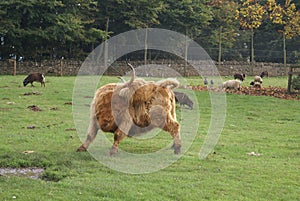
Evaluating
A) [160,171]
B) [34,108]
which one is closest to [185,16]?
[34,108]

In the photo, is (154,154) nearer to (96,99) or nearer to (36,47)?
(96,99)

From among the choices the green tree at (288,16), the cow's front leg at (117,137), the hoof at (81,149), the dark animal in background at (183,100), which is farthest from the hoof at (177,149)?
the green tree at (288,16)

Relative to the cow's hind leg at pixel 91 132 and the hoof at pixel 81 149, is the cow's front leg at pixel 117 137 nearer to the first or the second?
the cow's hind leg at pixel 91 132

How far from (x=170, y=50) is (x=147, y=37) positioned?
106 inches

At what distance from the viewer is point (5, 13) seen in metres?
36.6

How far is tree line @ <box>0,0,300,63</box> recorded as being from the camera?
38.4m

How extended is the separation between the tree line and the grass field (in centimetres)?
2173

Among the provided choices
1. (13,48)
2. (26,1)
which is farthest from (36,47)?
(26,1)

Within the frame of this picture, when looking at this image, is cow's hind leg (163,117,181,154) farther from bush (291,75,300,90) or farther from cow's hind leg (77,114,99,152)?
bush (291,75,300,90)

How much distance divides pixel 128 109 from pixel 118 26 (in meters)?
36.4

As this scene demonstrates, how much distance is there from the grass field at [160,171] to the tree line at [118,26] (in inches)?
856

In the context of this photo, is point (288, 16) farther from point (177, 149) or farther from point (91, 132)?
point (91, 132)

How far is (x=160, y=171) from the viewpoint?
8352 mm

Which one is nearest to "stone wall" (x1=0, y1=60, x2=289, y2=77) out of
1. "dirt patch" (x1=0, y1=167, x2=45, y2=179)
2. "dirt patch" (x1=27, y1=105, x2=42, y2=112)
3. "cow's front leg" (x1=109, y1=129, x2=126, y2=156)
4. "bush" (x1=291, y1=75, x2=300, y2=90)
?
"bush" (x1=291, y1=75, x2=300, y2=90)
